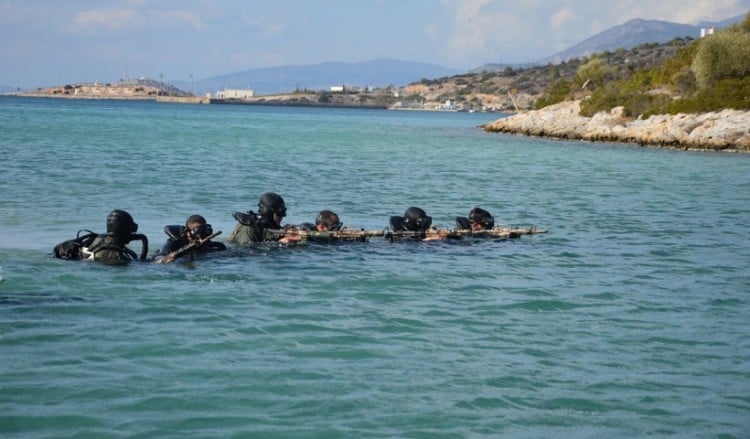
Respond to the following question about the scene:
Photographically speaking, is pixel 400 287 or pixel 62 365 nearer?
pixel 62 365

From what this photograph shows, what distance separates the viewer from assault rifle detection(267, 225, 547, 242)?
20469 millimetres

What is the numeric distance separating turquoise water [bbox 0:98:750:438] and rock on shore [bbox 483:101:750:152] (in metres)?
37.7

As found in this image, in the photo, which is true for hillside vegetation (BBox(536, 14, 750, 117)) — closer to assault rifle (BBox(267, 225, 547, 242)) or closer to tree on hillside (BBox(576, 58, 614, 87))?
tree on hillside (BBox(576, 58, 614, 87))

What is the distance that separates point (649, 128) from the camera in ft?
236

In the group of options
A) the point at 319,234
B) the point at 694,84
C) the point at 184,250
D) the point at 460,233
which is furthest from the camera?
the point at 694,84

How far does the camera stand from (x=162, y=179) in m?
36.2

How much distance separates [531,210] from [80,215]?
44.0ft

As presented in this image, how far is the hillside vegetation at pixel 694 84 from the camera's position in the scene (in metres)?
72.2

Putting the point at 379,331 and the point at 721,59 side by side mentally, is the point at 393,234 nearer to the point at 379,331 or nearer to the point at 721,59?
the point at 379,331

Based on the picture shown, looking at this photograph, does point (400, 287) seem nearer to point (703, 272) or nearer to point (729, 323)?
point (729, 323)

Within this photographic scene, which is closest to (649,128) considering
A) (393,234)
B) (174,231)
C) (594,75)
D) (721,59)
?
(721,59)

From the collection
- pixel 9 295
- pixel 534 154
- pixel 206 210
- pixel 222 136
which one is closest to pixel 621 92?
pixel 534 154

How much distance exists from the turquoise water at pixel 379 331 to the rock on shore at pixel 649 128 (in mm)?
37671

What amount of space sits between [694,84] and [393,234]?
64608 millimetres
